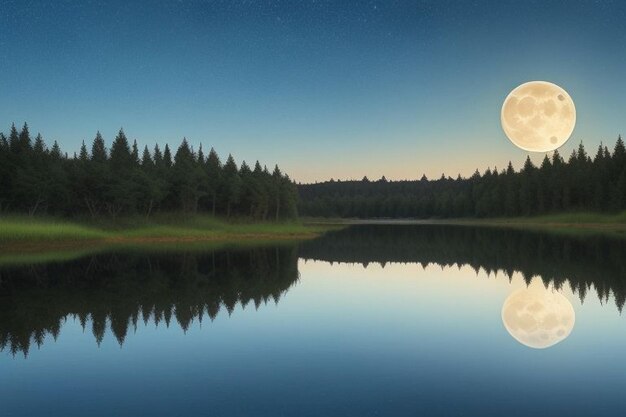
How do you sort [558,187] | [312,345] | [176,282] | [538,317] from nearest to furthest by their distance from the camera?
[312,345] → [538,317] → [176,282] → [558,187]

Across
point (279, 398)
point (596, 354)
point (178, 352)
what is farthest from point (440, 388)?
point (178, 352)

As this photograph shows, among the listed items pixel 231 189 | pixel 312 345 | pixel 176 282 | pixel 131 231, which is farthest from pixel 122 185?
pixel 312 345

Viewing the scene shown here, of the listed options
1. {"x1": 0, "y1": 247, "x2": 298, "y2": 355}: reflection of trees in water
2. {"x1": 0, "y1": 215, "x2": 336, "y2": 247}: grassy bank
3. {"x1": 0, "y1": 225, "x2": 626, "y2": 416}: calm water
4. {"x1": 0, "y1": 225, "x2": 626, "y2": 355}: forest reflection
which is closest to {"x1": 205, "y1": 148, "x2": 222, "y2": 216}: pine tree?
{"x1": 0, "y1": 215, "x2": 336, "y2": 247}: grassy bank

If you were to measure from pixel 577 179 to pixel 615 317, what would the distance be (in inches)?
5266

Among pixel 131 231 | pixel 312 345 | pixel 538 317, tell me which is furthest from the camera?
pixel 131 231

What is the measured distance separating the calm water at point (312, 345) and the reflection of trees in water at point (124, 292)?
136mm

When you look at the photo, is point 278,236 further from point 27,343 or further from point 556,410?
point 556,410

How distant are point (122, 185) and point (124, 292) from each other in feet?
197

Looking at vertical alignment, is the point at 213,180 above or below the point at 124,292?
above

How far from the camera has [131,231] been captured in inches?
3007

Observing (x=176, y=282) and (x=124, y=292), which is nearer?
(x=124, y=292)

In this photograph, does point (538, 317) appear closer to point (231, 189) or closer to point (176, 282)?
point (176, 282)

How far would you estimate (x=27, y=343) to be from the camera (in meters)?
16.9

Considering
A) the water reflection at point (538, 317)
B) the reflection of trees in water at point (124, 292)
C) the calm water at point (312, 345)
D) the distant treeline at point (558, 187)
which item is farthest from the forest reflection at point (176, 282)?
the distant treeline at point (558, 187)
